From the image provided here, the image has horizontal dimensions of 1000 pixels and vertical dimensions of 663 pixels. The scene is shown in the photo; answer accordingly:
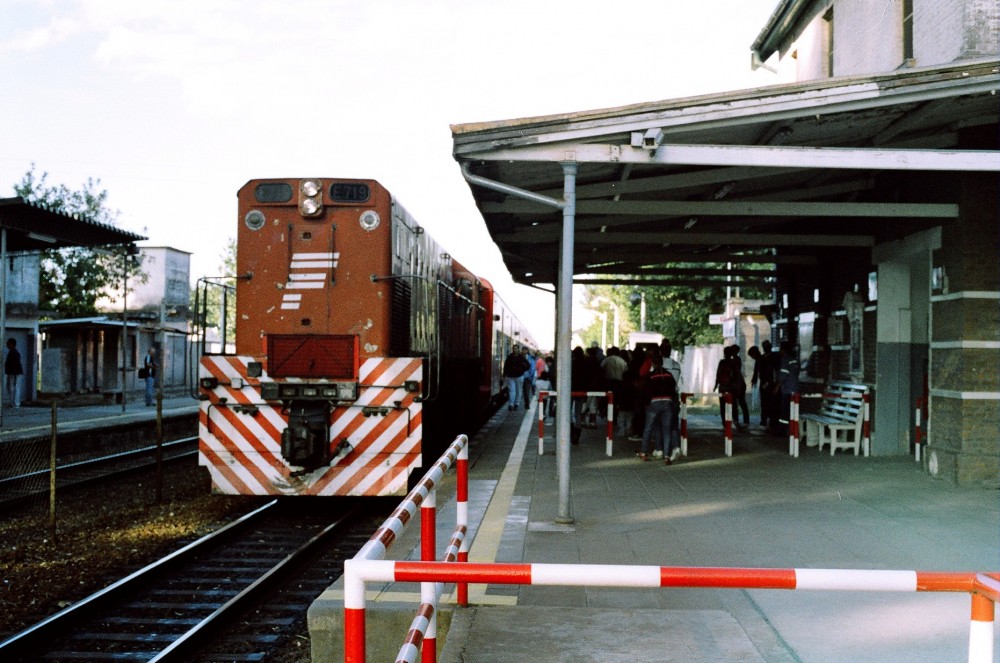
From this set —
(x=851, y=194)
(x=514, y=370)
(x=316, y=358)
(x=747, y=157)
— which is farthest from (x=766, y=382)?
(x=316, y=358)

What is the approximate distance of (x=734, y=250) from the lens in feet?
55.1

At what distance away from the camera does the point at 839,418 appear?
46.5 feet

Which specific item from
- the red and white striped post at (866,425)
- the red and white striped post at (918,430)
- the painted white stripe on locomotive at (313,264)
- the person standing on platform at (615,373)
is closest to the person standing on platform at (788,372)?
the red and white striped post at (866,425)

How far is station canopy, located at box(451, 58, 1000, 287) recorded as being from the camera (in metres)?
8.25

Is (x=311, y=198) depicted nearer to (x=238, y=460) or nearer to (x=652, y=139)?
(x=238, y=460)

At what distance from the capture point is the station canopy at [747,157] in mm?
8250

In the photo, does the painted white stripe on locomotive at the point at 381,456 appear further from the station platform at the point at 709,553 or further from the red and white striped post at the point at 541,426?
the red and white striped post at the point at 541,426

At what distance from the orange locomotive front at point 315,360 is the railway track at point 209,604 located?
2.19ft

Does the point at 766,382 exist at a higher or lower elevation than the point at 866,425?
higher

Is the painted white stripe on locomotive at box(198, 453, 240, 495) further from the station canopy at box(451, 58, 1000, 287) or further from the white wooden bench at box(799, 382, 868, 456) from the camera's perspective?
the white wooden bench at box(799, 382, 868, 456)

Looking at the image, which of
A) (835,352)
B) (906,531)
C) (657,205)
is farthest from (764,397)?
(906,531)

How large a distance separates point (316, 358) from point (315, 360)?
0.08ft

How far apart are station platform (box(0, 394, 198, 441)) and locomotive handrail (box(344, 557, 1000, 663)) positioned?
563 inches

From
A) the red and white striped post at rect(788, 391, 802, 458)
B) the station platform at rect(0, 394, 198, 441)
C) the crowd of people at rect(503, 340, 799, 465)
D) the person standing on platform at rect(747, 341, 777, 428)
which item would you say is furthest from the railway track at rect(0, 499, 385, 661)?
the person standing on platform at rect(747, 341, 777, 428)
